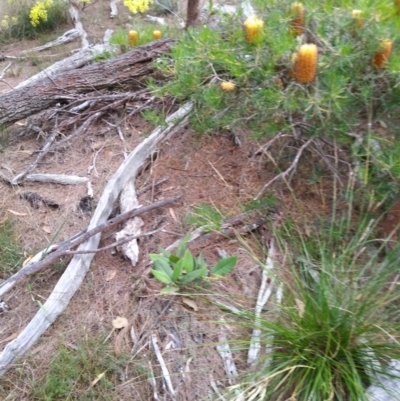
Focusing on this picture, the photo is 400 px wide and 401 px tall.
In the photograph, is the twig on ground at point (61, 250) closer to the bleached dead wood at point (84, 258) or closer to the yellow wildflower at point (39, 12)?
the bleached dead wood at point (84, 258)

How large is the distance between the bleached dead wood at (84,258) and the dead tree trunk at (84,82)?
2.56ft

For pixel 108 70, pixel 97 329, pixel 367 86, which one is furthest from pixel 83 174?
pixel 367 86


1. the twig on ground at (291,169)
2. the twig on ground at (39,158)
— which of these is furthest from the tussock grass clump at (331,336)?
the twig on ground at (39,158)

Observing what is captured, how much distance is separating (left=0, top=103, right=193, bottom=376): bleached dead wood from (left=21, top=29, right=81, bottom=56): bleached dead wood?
11.7ft

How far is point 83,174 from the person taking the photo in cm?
386

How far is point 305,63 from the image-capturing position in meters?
2.44

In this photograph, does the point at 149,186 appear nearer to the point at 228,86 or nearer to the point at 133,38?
the point at 228,86

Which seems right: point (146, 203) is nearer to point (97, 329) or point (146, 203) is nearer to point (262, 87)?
point (97, 329)

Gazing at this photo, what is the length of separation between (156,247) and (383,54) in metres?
1.65

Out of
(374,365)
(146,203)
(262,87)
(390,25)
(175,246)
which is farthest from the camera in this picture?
(146,203)

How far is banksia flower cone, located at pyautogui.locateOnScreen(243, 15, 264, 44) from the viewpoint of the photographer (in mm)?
2518

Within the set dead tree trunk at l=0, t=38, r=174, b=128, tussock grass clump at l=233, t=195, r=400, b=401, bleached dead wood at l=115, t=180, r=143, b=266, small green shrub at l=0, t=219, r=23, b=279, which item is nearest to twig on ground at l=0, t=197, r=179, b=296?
bleached dead wood at l=115, t=180, r=143, b=266

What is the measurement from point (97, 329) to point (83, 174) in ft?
4.55

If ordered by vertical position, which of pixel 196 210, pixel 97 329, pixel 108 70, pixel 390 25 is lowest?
pixel 97 329
